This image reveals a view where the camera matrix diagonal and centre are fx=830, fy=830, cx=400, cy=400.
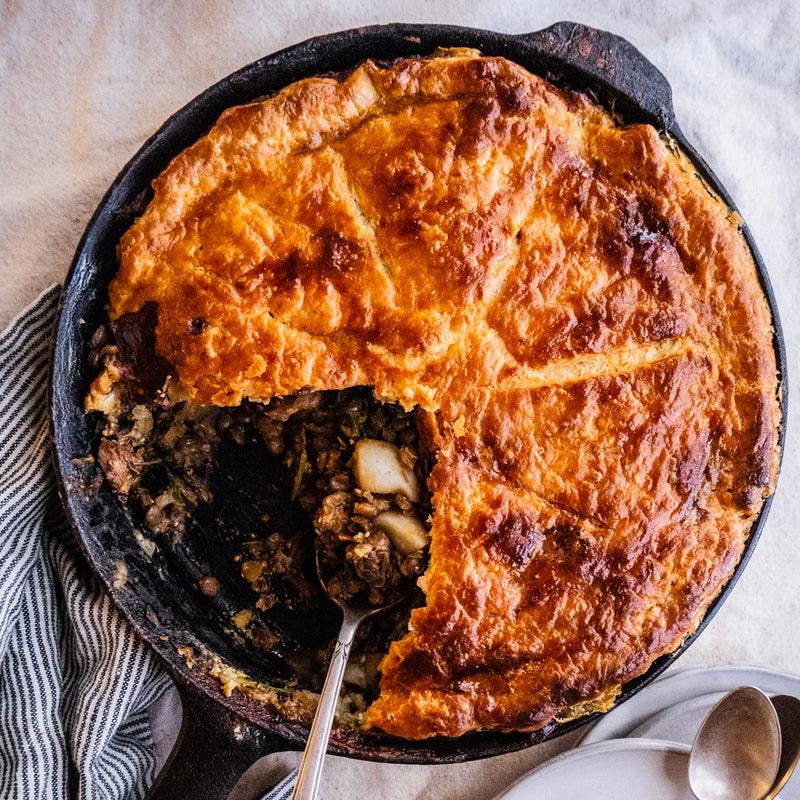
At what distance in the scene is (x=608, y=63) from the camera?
9.97 ft

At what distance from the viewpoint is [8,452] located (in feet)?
9.89

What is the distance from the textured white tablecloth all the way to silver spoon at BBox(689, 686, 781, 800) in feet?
1.41

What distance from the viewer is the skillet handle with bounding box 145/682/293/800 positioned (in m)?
2.87

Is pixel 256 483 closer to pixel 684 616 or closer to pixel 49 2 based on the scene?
pixel 684 616

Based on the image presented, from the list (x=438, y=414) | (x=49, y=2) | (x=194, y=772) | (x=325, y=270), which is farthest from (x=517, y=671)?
(x=49, y=2)

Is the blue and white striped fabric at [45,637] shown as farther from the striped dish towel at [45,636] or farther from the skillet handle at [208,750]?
the skillet handle at [208,750]

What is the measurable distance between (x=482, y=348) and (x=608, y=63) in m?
1.19

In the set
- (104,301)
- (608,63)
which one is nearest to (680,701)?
(608,63)

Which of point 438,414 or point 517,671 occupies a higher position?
point 438,414

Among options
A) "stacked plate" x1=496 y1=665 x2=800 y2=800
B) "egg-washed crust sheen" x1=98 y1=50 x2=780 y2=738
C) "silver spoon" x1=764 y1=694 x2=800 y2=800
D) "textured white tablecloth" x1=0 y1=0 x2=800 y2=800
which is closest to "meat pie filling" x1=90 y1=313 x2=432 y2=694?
"egg-washed crust sheen" x1=98 y1=50 x2=780 y2=738

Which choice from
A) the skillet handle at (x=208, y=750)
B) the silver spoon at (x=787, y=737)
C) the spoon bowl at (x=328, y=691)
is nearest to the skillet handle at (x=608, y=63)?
the spoon bowl at (x=328, y=691)

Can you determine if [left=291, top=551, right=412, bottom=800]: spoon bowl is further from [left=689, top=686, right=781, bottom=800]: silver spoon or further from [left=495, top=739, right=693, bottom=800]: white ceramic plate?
[left=689, top=686, right=781, bottom=800]: silver spoon

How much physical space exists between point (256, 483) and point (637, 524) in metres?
1.49

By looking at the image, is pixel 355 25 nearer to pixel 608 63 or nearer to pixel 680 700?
pixel 608 63
